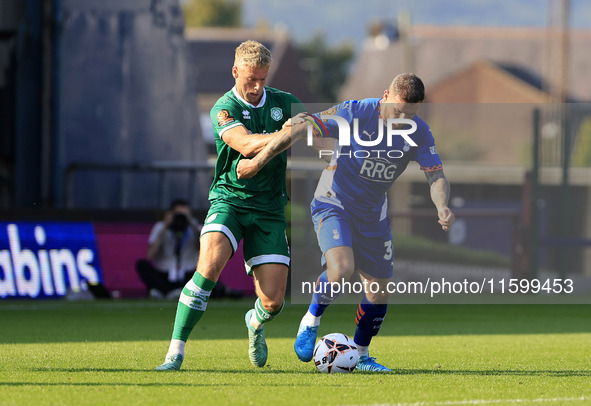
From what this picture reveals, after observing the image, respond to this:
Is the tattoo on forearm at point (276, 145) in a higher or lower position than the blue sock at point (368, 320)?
higher

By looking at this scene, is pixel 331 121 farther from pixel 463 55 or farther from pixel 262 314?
pixel 463 55

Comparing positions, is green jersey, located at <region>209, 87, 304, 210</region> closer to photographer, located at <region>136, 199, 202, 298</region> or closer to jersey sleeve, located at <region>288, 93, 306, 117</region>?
jersey sleeve, located at <region>288, 93, 306, 117</region>

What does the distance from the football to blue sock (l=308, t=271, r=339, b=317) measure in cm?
24

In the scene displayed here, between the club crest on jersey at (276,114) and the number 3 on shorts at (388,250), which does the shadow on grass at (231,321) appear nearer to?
the number 3 on shorts at (388,250)

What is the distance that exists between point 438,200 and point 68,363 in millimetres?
3067

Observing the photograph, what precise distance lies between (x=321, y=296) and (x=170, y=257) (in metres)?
8.07

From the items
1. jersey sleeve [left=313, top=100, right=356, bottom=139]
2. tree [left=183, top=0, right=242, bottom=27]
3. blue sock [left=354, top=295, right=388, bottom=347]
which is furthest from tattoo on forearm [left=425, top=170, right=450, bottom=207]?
tree [left=183, top=0, right=242, bottom=27]

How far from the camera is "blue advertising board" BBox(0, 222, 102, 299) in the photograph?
15445 millimetres

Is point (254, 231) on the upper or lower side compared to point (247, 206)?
lower

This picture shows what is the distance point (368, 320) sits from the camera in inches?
342

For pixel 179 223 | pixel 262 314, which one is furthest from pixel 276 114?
pixel 179 223

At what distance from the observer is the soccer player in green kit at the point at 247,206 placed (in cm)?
795

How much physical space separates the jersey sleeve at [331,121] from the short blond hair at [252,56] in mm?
588

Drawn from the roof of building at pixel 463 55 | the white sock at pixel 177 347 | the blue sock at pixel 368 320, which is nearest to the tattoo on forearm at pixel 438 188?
the blue sock at pixel 368 320
